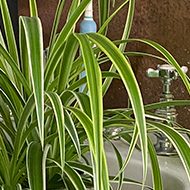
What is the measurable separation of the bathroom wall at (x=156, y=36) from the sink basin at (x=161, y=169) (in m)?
0.15

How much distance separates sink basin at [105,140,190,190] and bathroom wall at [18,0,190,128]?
0.49 feet

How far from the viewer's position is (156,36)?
0.78 m

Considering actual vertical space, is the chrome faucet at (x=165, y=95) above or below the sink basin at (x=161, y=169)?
above

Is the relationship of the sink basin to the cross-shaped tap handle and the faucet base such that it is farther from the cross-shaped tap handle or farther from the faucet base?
the cross-shaped tap handle

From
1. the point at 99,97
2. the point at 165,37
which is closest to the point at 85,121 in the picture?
the point at 99,97

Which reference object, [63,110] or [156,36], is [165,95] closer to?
[156,36]

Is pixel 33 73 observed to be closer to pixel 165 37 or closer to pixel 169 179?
pixel 169 179

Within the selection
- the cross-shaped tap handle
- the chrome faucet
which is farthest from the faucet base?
the cross-shaped tap handle

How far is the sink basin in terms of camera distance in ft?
1.94

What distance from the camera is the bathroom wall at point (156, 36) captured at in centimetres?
75

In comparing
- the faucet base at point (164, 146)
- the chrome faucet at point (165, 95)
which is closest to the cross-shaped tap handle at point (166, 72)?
the chrome faucet at point (165, 95)

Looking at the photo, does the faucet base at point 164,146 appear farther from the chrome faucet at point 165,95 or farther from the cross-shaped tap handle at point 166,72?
the cross-shaped tap handle at point 166,72

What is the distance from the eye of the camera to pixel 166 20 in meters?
0.76

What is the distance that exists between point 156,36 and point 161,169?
30 centimetres
